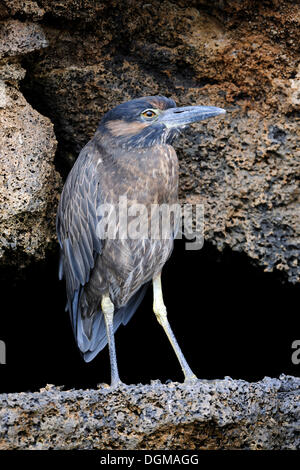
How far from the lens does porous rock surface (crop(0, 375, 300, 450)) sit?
129 inches

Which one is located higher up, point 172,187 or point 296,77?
point 296,77

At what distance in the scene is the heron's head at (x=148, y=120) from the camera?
426cm

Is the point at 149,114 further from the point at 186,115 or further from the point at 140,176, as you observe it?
the point at 140,176

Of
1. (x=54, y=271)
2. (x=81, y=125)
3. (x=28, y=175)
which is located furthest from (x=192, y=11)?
(x=54, y=271)

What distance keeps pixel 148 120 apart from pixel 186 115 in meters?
0.23

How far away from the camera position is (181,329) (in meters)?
5.57

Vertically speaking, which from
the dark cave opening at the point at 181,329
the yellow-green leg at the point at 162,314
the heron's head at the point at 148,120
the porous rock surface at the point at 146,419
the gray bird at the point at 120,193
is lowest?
the dark cave opening at the point at 181,329

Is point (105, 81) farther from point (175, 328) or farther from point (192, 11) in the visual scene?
point (175, 328)

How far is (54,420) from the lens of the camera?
328 centimetres

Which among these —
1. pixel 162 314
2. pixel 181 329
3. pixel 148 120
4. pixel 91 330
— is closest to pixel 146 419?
pixel 162 314

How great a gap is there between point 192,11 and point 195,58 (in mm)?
305

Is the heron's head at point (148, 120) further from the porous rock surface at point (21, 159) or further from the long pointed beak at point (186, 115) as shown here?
the porous rock surface at point (21, 159)

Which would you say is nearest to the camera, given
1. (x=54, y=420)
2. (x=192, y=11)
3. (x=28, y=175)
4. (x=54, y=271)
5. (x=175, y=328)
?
(x=54, y=420)

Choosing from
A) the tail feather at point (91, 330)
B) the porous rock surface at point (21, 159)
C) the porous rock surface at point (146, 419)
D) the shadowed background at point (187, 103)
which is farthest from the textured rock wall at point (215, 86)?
the porous rock surface at point (146, 419)
